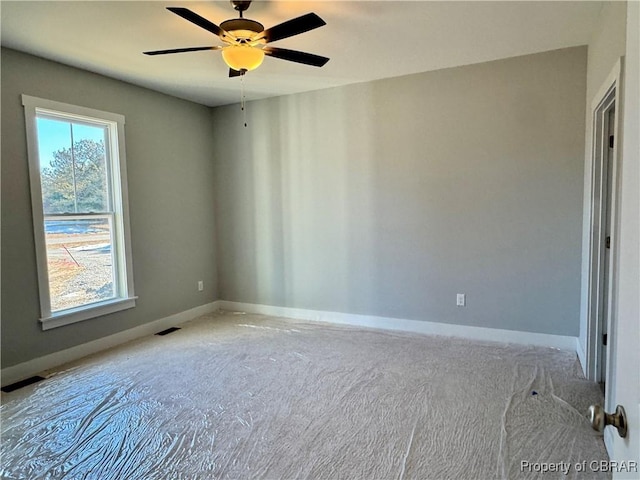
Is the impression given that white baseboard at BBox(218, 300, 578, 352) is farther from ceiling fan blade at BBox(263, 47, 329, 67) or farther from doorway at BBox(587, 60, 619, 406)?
ceiling fan blade at BBox(263, 47, 329, 67)

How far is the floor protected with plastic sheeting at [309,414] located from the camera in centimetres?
208

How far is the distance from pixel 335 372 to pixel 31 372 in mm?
2482

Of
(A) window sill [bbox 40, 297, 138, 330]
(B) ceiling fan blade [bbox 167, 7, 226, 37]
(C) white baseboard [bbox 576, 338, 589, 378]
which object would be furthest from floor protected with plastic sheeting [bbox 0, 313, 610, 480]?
(B) ceiling fan blade [bbox 167, 7, 226, 37]

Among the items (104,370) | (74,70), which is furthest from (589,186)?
(74,70)

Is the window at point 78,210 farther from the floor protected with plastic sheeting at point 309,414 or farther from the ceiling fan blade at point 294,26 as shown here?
the ceiling fan blade at point 294,26

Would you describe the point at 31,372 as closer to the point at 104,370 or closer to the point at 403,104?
the point at 104,370

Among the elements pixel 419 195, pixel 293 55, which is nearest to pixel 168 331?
pixel 419 195

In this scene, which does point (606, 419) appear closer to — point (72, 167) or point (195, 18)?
point (195, 18)

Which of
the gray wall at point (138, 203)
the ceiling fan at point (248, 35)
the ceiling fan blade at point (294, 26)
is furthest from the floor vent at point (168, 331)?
the ceiling fan blade at point (294, 26)

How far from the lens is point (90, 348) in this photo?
374cm

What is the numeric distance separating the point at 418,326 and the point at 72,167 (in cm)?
364

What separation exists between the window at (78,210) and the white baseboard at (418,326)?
1.58 meters

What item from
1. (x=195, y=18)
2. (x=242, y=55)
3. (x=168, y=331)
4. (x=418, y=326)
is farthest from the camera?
(x=168, y=331)

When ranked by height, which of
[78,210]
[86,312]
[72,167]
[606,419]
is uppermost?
[72,167]
